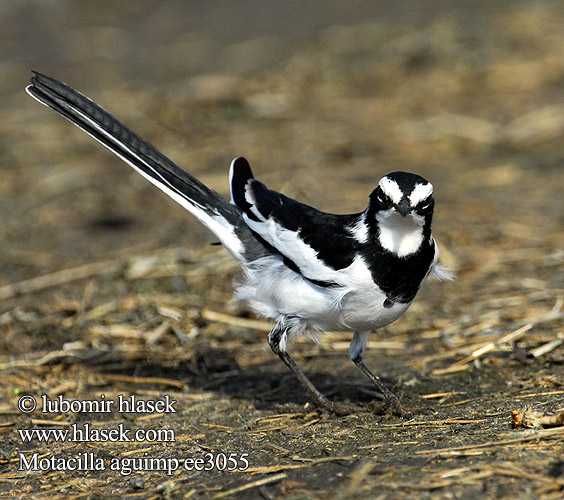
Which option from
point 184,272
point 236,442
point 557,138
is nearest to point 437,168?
point 557,138

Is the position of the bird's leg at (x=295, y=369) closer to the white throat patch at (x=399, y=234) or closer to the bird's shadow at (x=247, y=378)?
the bird's shadow at (x=247, y=378)

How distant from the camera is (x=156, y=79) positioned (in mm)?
11234

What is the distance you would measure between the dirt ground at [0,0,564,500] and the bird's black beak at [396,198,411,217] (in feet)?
3.56

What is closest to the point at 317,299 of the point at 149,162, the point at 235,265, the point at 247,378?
the point at 247,378

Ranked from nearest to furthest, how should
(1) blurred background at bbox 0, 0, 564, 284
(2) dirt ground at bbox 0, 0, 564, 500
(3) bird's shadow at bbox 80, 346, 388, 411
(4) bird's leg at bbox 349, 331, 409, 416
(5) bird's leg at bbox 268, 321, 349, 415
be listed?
1. (2) dirt ground at bbox 0, 0, 564, 500
2. (4) bird's leg at bbox 349, 331, 409, 416
3. (5) bird's leg at bbox 268, 321, 349, 415
4. (3) bird's shadow at bbox 80, 346, 388, 411
5. (1) blurred background at bbox 0, 0, 564, 284

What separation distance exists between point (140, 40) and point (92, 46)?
0.80m

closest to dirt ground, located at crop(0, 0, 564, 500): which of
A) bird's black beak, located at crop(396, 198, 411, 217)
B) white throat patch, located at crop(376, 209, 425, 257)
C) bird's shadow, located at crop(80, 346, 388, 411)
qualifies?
bird's shadow, located at crop(80, 346, 388, 411)

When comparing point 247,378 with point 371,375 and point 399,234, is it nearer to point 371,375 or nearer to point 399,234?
point 371,375

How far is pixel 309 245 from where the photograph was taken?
4262mm

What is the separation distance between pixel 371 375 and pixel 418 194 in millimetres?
1228

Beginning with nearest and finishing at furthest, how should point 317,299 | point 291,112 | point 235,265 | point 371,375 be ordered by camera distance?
point 317,299, point 371,375, point 235,265, point 291,112

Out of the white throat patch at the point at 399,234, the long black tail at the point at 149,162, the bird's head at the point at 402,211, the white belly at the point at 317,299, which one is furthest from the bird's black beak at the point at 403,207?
the long black tail at the point at 149,162

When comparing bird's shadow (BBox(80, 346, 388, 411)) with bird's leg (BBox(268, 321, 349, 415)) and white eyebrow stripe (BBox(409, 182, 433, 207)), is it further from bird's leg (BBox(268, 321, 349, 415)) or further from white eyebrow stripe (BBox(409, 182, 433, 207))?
white eyebrow stripe (BBox(409, 182, 433, 207))

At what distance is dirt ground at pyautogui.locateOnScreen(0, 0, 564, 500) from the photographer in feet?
12.2
